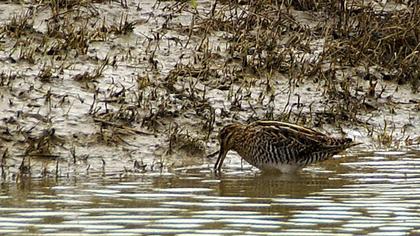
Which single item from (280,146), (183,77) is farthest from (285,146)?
(183,77)

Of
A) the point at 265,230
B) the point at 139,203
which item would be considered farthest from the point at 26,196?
the point at 265,230

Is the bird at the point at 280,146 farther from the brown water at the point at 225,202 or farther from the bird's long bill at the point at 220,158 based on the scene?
the brown water at the point at 225,202

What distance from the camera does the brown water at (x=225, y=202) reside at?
22.0ft

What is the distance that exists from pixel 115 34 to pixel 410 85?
285 centimetres

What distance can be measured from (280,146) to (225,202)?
191cm

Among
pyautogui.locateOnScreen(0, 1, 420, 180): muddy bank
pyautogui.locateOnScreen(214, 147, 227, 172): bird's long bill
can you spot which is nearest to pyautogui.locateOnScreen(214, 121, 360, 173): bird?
pyautogui.locateOnScreen(214, 147, 227, 172): bird's long bill

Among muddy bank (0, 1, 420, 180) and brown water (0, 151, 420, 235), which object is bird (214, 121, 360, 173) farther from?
muddy bank (0, 1, 420, 180)

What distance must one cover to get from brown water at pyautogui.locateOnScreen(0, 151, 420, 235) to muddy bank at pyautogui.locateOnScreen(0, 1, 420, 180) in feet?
1.94

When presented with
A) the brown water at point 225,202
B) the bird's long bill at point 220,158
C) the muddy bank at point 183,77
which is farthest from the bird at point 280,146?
the muddy bank at point 183,77

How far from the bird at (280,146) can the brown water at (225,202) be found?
125 millimetres

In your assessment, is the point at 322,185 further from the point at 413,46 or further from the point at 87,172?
the point at 413,46

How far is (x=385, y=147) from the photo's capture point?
10.5 m

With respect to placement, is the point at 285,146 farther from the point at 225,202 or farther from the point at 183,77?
the point at 225,202

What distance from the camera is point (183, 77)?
433 inches
